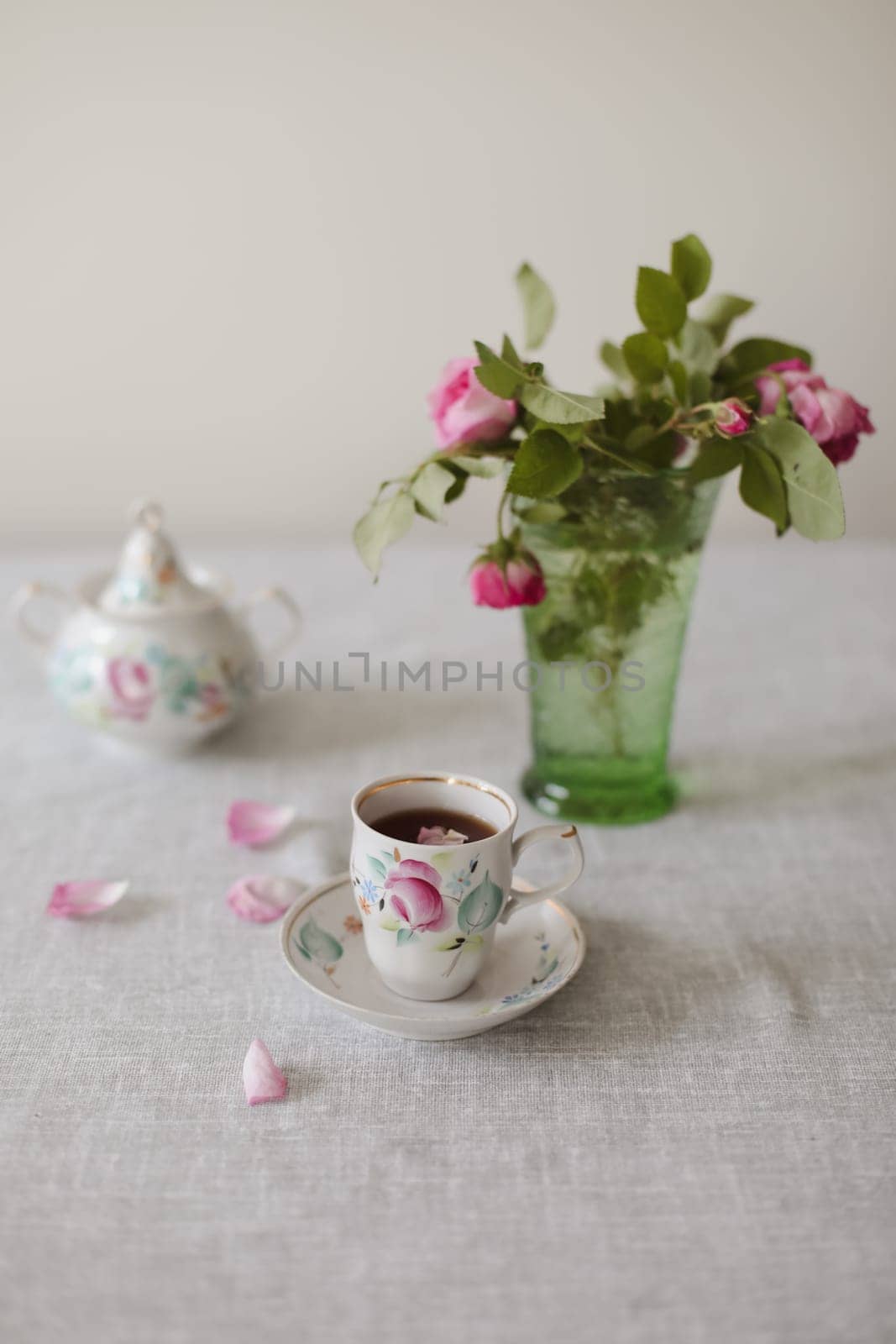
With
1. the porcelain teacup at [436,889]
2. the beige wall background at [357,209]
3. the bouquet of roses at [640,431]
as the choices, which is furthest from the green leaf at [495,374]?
the beige wall background at [357,209]

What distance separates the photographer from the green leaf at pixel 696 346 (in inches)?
30.6

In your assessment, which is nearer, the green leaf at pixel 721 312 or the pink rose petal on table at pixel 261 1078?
the pink rose petal on table at pixel 261 1078

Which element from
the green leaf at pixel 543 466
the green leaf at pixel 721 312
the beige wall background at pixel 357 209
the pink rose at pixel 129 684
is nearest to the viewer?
the green leaf at pixel 543 466

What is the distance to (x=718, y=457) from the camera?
741 mm

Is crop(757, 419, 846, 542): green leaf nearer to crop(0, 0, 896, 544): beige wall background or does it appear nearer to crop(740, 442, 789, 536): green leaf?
crop(740, 442, 789, 536): green leaf

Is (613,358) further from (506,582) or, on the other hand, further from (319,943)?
(319,943)

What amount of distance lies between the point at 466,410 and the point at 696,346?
0.57ft

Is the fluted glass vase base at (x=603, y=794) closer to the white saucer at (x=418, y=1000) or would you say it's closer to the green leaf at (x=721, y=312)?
the white saucer at (x=418, y=1000)

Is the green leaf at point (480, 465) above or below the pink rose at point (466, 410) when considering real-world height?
below

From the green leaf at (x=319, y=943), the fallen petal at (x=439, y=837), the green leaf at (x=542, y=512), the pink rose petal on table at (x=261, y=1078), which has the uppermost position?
the green leaf at (x=542, y=512)

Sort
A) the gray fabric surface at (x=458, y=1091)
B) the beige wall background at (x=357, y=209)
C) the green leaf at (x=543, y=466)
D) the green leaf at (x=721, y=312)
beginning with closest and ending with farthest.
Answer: the gray fabric surface at (x=458, y=1091)
the green leaf at (x=543, y=466)
the green leaf at (x=721, y=312)
the beige wall background at (x=357, y=209)

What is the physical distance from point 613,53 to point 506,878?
1.32 m

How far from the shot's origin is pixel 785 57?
1.56 metres

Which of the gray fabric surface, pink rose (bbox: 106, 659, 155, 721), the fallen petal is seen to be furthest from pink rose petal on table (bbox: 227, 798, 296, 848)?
the fallen petal
